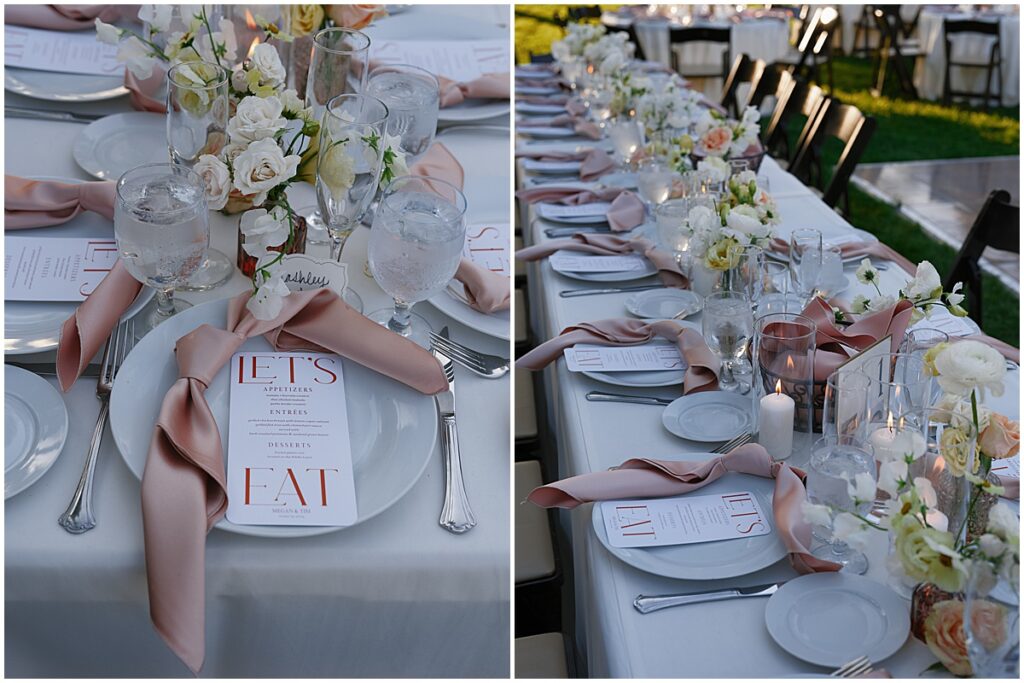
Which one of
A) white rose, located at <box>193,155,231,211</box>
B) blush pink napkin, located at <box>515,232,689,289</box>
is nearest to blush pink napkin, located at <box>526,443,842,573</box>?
white rose, located at <box>193,155,231,211</box>

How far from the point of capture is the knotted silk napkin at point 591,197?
230cm

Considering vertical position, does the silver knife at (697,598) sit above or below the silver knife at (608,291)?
below

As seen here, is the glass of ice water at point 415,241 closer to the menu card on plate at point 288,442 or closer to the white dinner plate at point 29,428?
the menu card on plate at point 288,442

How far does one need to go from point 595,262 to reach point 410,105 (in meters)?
0.54

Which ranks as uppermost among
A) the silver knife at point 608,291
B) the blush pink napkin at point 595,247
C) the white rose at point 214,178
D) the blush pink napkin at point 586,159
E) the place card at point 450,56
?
the place card at point 450,56

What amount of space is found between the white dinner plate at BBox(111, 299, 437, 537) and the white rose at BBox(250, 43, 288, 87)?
36 centimetres

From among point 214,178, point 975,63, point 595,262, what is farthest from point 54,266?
point 975,63

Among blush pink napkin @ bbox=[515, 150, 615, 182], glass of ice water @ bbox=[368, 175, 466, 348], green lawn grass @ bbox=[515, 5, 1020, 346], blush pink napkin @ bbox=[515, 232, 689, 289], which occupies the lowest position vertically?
green lawn grass @ bbox=[515, 5, 1020, 346]

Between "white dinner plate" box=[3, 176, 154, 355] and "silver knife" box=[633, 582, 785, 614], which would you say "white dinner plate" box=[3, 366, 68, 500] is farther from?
"silver knife" box=[633, 582, 785, 614]

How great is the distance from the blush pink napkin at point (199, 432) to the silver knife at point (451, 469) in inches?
1.2

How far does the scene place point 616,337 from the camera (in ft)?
5.37

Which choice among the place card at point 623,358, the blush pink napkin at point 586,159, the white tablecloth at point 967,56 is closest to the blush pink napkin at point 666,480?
the place card at point 623,358

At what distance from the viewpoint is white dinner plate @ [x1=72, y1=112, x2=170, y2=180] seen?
189 cm

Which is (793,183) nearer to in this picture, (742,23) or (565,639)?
(565,639)
